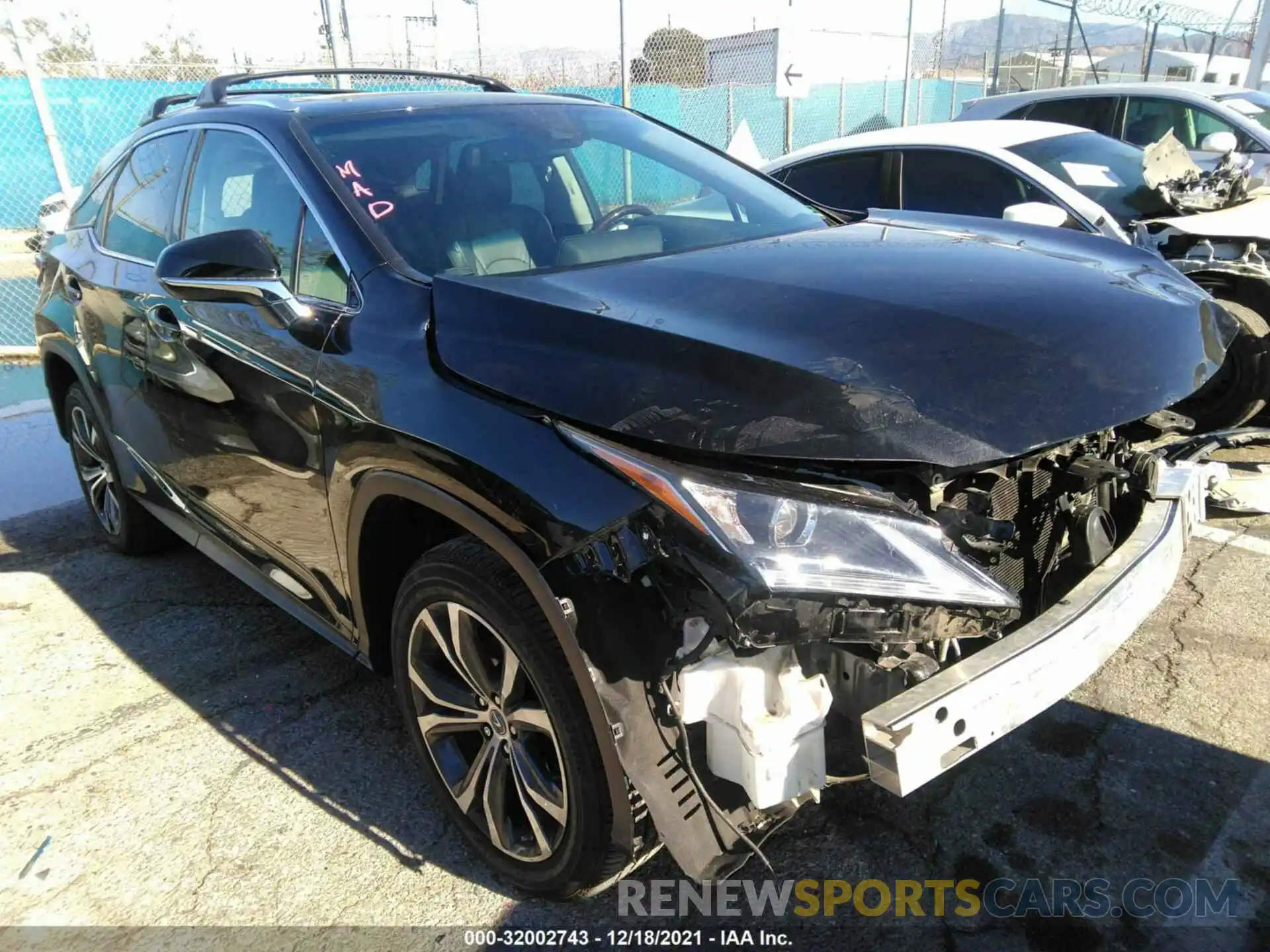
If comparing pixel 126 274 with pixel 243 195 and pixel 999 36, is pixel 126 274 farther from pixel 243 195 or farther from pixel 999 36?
pixel 999 36

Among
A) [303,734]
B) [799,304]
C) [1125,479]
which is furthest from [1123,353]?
[303,734]

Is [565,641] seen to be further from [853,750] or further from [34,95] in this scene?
[34,95]

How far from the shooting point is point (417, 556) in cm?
246

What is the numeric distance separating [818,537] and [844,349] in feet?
1.38

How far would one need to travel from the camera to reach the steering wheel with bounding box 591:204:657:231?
9.49ft

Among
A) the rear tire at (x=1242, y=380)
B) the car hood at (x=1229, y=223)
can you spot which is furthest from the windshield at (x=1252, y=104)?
the rear tire at (x=1242, y=380)

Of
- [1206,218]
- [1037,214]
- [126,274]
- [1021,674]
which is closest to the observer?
[1021,674]

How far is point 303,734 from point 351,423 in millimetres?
1235

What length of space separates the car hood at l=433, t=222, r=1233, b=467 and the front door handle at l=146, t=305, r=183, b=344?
4.23ft

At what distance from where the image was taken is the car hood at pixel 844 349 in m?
1.73

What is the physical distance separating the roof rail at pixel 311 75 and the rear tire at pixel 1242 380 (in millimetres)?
3459

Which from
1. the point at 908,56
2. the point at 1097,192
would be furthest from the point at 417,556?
the point at 908,56

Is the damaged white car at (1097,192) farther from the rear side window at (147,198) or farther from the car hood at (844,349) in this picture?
the rear side window at (147,198)

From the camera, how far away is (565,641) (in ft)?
5.92
